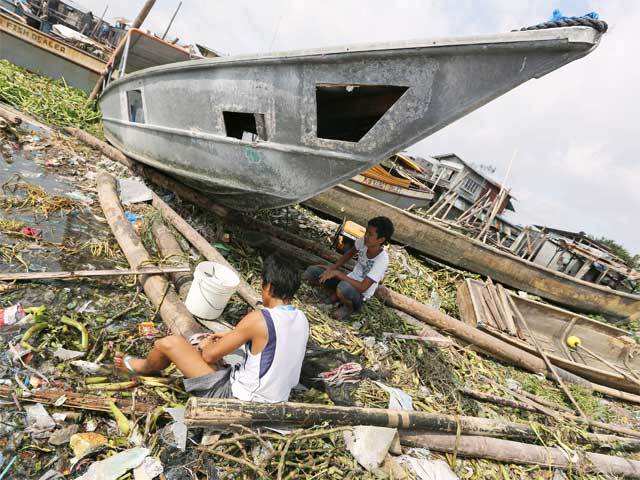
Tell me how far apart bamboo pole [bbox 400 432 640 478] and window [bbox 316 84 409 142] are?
3606mm

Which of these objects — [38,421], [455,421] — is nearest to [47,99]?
[38,421]

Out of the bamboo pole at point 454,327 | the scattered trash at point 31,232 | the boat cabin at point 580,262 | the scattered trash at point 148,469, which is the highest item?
the boat cabin at point 580,262

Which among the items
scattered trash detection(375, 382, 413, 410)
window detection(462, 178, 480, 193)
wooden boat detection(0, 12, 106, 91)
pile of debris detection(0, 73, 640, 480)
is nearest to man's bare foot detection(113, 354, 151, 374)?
pile of debris detection(0, 73, 640, 480)

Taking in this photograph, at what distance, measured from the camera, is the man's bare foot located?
2.73 metres

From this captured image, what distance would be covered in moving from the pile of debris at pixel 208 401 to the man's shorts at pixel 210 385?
197 millimetres

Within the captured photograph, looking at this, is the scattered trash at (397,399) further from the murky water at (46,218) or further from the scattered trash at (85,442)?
the murky water at (46,218)

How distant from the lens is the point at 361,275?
4.93 metres

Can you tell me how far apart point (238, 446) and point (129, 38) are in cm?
780

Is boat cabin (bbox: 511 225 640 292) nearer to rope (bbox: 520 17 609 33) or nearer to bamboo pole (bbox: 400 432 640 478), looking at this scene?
bamboo pole (bbox: 400 432 640 478)

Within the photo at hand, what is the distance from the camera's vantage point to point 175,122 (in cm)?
506

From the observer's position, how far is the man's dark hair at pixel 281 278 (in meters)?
2.31

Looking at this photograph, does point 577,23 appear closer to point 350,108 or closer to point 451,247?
point 350,108

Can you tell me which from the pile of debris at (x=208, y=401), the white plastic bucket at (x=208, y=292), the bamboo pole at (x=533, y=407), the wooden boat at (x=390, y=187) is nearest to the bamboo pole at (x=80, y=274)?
the pile of debris at (x=208, y=401)

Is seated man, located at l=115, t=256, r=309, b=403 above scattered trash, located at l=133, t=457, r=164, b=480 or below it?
above
